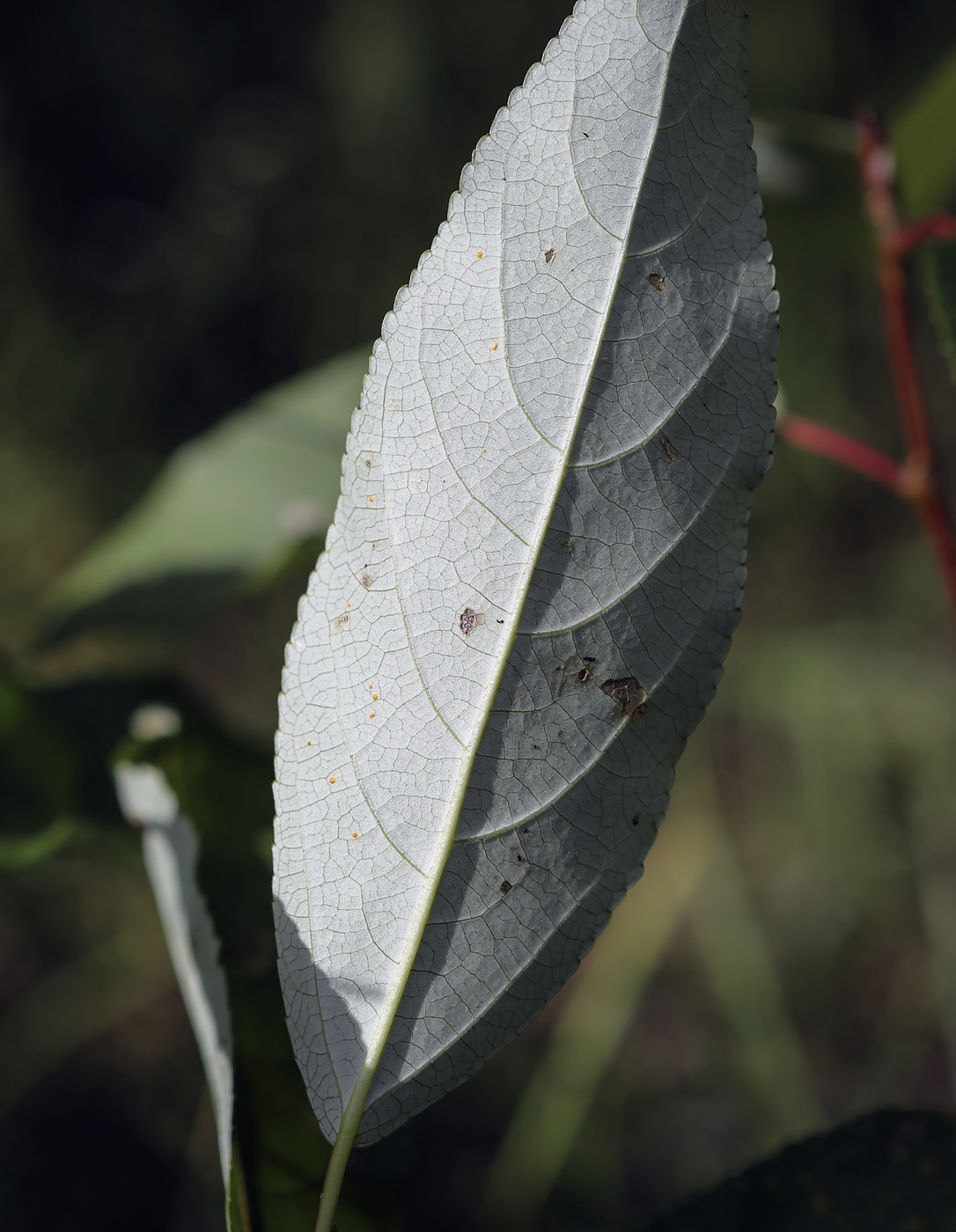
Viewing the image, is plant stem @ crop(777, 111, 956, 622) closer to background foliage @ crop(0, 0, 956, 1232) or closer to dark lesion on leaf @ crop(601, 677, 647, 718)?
background foliage @ crop(0, 0, 956, 1232)

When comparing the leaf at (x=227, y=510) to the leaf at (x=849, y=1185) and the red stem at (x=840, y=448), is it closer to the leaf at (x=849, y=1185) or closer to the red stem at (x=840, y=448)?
the red stem at (x=840, y=448)

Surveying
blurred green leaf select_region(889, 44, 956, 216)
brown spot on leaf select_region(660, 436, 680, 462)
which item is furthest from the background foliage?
brown spot on leaf select_region(660, 436, 680, 462)

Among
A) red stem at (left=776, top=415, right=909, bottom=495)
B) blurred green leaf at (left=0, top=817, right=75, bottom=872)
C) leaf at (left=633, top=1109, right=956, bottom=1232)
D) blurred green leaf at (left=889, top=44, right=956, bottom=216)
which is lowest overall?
leaf at (left=633, top=1109, right=956, bottom=1232)

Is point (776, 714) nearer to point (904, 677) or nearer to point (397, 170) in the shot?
point (904, 677)

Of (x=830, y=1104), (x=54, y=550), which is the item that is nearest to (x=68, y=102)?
(x=54, y=550)

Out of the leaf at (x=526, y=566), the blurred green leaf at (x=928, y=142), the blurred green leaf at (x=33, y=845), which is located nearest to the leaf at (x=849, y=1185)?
the leaf at (x=526, y=566)
